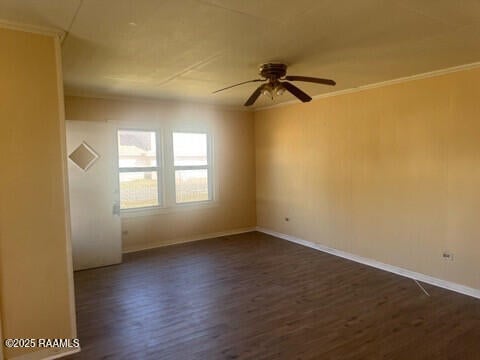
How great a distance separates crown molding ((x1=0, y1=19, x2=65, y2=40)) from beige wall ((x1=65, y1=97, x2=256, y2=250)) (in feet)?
8.49

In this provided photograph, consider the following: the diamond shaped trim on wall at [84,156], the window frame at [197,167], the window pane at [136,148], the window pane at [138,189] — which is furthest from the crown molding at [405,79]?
the diamond shaped trim on wall at [84,156]

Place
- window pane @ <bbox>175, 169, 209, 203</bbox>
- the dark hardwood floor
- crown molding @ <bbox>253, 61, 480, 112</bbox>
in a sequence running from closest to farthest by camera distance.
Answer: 1. the dark hardwood floor
2. crown molding @ <bbox>253, 61, 480, 112</bbox>
3. window pane @ <bbox>175, 169, 209, 203</bbox>

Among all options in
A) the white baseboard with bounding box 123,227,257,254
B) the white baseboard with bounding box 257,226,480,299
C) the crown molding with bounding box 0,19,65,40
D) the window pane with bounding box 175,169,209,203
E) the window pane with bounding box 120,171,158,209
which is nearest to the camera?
the crown molding with bounding box 0,19,65,40

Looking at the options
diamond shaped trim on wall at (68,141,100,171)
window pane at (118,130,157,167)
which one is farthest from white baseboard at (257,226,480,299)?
diamond shaped trim on wall at (68,141,100,171)

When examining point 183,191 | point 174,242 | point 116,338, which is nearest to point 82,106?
point 183,191

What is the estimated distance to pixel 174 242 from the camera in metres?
5.95

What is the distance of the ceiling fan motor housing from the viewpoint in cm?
339

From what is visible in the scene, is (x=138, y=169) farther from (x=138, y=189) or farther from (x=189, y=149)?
(x=189, y=149)

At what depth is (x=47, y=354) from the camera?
2.60m

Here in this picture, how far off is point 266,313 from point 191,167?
11.3ft

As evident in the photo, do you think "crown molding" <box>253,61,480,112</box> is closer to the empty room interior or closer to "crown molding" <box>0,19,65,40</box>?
the empty room interior

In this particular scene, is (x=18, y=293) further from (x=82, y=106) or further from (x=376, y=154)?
(x=376, y=154)

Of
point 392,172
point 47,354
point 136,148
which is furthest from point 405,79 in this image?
point 47,354

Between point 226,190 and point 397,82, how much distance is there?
11.5ft
